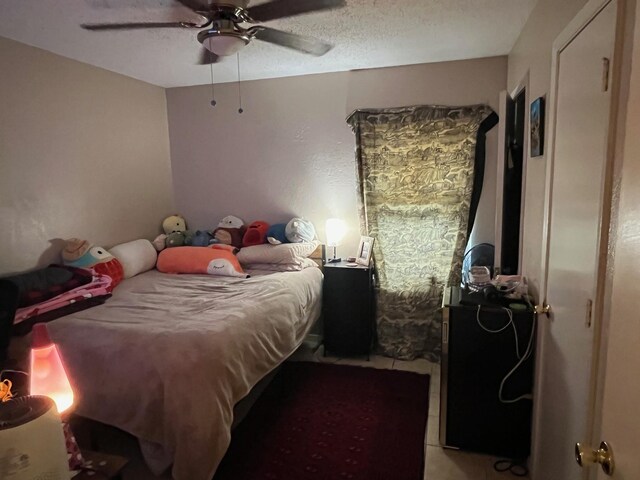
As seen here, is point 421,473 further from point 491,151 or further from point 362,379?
point 491,151

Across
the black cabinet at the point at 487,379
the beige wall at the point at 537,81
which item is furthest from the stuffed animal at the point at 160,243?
the beige wall at the point at 537,81

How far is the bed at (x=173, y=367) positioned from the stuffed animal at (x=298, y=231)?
1.08 m

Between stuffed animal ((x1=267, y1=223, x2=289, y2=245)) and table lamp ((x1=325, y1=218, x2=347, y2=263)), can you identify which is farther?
stuffed animal ((x1=267, y1=223, x2=289, y2=245))

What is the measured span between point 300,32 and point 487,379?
91.7 inches

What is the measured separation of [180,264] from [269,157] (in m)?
1.27

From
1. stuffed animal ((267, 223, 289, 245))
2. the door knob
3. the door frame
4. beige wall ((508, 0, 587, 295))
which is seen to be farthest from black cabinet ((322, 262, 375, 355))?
the door knob

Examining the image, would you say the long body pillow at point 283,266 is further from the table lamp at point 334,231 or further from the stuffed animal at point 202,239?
the stuffed animal at point 202,239

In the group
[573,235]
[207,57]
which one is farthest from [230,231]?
[573,235]

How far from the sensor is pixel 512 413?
2033 mm

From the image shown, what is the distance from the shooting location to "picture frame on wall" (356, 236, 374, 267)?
3.26 metres

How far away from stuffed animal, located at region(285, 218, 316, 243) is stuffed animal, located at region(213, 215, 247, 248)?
534mm

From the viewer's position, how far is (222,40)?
1934mm

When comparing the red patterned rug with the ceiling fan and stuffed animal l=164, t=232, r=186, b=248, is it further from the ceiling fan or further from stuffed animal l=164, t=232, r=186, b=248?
the ceiling fan

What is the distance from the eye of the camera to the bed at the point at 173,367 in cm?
168
